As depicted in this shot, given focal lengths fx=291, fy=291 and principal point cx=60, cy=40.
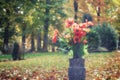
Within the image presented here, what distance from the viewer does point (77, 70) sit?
336 inches

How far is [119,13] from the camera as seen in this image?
38219 millimetres

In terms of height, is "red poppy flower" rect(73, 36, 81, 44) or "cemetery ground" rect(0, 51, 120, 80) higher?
"red poppy flower" rect(73, 36, 81, 44)

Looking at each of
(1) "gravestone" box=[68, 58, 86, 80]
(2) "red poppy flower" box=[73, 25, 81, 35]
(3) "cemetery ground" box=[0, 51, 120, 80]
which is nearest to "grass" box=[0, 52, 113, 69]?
(3) "cemetery ground" box=[0, 51, 120, 80]

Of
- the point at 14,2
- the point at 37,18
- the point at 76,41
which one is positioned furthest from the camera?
the point at 37,18

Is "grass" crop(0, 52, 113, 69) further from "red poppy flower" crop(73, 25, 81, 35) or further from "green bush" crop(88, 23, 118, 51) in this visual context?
"green bush" crop(88, 23, 118, 51)

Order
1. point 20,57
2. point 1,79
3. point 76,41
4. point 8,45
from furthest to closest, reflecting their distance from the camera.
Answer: point 8,45 < point 20,57 < point 1,79 < point 76,41

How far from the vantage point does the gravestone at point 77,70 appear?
8.49 metres

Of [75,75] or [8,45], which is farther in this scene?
[8,45]

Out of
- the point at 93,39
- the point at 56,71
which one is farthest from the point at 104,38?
the point at 56,71

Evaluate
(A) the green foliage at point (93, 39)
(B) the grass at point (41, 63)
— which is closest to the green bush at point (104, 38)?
(A) the green foliage at point (93, 39)

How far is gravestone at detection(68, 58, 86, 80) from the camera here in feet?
27.9

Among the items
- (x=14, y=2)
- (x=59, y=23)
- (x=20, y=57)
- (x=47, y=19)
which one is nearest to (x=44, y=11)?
(x=47, y=19)

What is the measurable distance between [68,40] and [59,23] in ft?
115

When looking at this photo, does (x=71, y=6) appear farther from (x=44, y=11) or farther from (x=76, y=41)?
(x=76, y=41)
